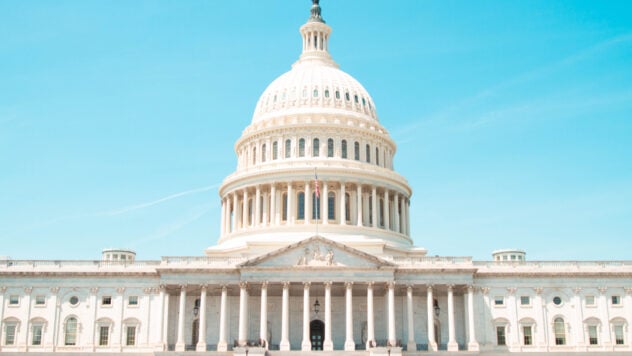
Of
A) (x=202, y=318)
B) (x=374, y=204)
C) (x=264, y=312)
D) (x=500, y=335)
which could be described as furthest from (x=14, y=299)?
(x=500, y=335)

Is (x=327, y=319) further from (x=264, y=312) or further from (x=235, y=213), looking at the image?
(x=235, y=213)

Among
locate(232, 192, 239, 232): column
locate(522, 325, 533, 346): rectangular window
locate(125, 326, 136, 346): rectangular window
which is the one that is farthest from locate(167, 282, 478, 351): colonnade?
locate(232, 192, 239, 232): column

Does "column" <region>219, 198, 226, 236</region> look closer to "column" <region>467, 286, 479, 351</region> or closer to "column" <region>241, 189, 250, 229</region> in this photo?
"column" <region>241, 189, 250, 229</region>

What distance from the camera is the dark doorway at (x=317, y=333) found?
7819 centimetres

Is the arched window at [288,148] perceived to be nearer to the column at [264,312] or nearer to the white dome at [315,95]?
the white dome at [315,95]

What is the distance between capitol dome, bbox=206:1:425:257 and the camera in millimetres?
88062

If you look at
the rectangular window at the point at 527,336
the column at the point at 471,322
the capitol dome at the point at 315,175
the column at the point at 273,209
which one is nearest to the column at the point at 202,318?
the capitol dome at the point at 315,175

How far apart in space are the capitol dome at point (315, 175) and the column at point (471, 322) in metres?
12.0

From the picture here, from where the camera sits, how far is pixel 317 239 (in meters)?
74.4

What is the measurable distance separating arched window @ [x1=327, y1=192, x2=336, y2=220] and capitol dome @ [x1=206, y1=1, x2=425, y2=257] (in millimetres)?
122

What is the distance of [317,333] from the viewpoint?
3093 inches

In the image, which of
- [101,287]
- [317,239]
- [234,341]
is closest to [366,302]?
[317,239]

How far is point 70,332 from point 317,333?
25695mm

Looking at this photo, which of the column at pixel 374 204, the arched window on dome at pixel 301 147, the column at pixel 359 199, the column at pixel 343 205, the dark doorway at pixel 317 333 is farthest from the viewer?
the arched window on dome at pixel 301 147
